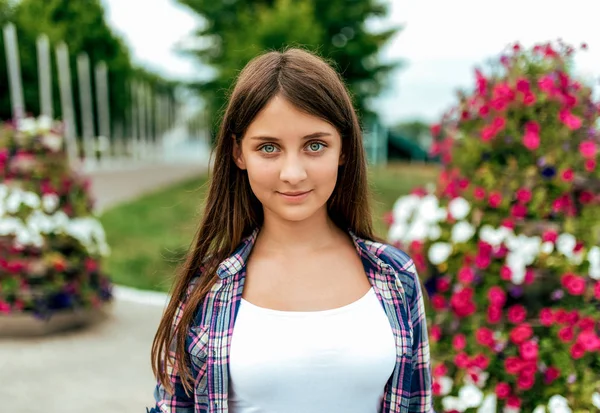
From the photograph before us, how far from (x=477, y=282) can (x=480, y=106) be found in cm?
79

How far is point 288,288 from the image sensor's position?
1.33 meters

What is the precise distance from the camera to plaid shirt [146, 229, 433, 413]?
1263mm

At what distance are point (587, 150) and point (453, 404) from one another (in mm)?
1129

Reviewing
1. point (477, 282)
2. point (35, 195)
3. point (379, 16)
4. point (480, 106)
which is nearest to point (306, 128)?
point (477, 282)

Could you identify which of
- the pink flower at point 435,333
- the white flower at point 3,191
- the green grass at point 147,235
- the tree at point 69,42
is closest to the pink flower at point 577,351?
the pink flower at point 435,333

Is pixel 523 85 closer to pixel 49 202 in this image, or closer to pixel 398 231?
pixel 398 231

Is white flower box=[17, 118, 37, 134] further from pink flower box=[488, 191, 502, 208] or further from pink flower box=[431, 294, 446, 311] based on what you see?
pink flower box=[488, 191, 502, 208]

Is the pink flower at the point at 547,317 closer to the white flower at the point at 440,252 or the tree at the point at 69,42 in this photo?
the white flower at the point at 440,252

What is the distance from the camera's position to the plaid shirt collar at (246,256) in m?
1.34

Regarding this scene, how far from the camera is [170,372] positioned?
1.32 m

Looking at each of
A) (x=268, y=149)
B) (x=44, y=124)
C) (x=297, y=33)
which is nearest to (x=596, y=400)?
(x=268, y=149)

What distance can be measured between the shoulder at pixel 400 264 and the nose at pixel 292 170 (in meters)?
0.32

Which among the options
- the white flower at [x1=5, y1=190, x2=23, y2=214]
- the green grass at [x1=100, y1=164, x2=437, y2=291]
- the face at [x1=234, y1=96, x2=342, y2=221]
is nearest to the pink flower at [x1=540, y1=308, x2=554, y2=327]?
the face at [x1=234, y1=96, x2=342, y2=221]

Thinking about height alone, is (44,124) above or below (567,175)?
above
